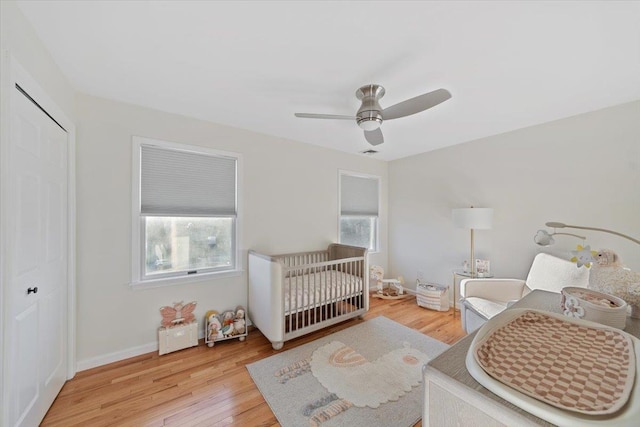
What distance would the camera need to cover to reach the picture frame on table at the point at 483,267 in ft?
9.78

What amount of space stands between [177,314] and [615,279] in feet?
10.3

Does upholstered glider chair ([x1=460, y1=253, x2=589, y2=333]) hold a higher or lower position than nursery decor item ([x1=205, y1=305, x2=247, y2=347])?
higher

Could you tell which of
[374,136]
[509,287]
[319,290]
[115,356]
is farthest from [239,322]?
[509,287]

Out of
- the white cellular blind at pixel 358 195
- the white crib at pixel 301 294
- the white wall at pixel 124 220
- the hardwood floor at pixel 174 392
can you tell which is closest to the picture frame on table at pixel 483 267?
the hardwood floor at pixel 174 392

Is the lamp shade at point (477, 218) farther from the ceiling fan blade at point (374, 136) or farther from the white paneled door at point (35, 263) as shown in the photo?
the white paneled door at point (35, 263)

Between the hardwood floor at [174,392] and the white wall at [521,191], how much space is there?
144 centimetres

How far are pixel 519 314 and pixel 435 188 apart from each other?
291cm

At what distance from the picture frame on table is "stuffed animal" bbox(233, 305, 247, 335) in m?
2.84

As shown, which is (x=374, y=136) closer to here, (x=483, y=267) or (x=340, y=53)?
(x=340, y=53)

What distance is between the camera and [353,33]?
137 cm

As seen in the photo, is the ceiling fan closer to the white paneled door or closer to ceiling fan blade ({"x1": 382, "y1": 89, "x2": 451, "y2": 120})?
ceiling fan blade ({"x1": 382, "y1": 89, "x2": 451, "y2": 120})

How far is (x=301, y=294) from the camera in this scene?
2.51 metres

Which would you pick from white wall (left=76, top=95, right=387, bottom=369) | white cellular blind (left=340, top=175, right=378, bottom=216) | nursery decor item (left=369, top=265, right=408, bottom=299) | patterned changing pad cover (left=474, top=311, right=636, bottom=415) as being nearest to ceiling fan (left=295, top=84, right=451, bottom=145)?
white wall (left=76, top=95, right=387, bottom=369)

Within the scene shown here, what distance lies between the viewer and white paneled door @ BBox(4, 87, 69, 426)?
47.5 inches
